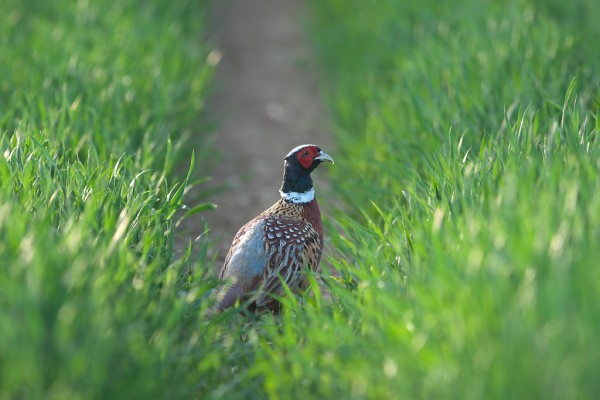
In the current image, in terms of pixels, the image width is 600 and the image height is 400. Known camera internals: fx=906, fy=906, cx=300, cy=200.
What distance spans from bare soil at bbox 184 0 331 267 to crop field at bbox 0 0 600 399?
0.41 m

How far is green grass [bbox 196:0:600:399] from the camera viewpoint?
219cm

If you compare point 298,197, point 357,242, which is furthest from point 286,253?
point 357,242

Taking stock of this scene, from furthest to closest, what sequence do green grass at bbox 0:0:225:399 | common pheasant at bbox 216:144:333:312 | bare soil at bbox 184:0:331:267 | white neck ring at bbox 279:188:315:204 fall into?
bare soil at bbox 184:0:331:267 → white neck ring at bbox 279:188:315:204 → common pheasant at bbox 216:144:333:312 → green grass at bbox 0:0:225:399

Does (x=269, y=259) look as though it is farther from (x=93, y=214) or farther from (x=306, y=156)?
(x=93, y=214)

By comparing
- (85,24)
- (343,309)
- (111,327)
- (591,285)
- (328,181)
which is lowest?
(328,181)

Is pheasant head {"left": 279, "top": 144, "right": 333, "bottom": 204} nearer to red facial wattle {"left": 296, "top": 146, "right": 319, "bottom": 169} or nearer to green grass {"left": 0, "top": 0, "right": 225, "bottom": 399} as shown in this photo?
red facial wattle {"left": 296, "top": 146, "right": 319, "bottom": 169}

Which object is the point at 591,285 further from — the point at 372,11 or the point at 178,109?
the point at 372,11

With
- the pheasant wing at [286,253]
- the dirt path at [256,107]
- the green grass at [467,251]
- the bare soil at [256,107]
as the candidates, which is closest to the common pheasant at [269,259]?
the pheasant wing at [286,253]

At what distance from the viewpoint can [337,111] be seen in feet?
20.2

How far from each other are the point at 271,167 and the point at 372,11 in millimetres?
2247

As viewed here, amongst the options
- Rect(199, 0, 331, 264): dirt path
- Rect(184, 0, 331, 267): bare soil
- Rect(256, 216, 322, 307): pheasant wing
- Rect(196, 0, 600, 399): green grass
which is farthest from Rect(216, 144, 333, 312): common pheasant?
Rect(199, 0, 331, 264): dirt path

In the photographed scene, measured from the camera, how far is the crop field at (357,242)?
2188 mm

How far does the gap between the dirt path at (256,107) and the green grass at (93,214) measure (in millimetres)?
415

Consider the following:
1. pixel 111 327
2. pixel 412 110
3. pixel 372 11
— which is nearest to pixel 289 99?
pixel 372 11
